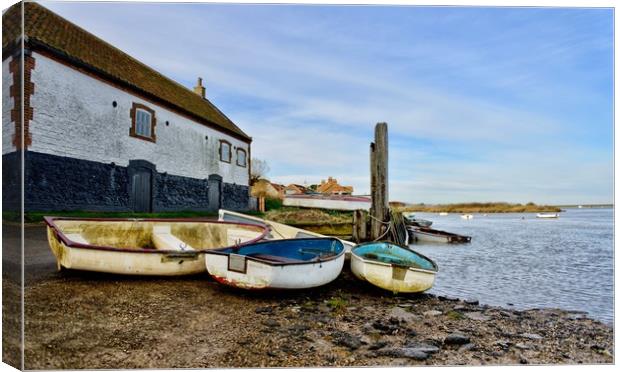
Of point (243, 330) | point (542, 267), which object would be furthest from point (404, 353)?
point (542, 267)

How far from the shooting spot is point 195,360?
3189 millimetres

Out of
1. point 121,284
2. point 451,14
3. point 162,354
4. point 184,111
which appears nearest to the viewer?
point 162,354

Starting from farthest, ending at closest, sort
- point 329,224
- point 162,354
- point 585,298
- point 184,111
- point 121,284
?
point 329,224, point 585,298, point 184,111, point 121,284, point 162,354

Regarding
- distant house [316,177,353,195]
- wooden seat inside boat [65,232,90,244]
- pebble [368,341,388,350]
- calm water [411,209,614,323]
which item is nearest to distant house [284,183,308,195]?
distant house [316,177,353,195]

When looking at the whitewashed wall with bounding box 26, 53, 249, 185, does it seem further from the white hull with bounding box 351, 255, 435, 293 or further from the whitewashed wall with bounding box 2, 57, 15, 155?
the white hull with bounding box 351, 255, 435, 293

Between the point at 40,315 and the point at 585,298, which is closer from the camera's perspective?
the point at 40,315

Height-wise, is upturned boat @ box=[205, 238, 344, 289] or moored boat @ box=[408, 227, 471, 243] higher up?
upturned boat @ box=[205, 238, 344, 289]

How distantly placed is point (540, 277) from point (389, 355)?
19.8ft

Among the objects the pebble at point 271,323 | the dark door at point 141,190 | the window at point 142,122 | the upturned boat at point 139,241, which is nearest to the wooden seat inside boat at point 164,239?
the upturned boat at point 139,241

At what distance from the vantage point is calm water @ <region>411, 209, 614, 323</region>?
5.94 metres

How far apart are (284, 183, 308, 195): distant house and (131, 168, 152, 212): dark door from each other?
181 centimetres

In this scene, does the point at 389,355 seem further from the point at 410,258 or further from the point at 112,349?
the point at 410,258

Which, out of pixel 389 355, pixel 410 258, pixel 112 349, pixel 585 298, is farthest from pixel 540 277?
pixel 112 349

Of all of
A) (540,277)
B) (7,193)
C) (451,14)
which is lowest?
(540,277)
